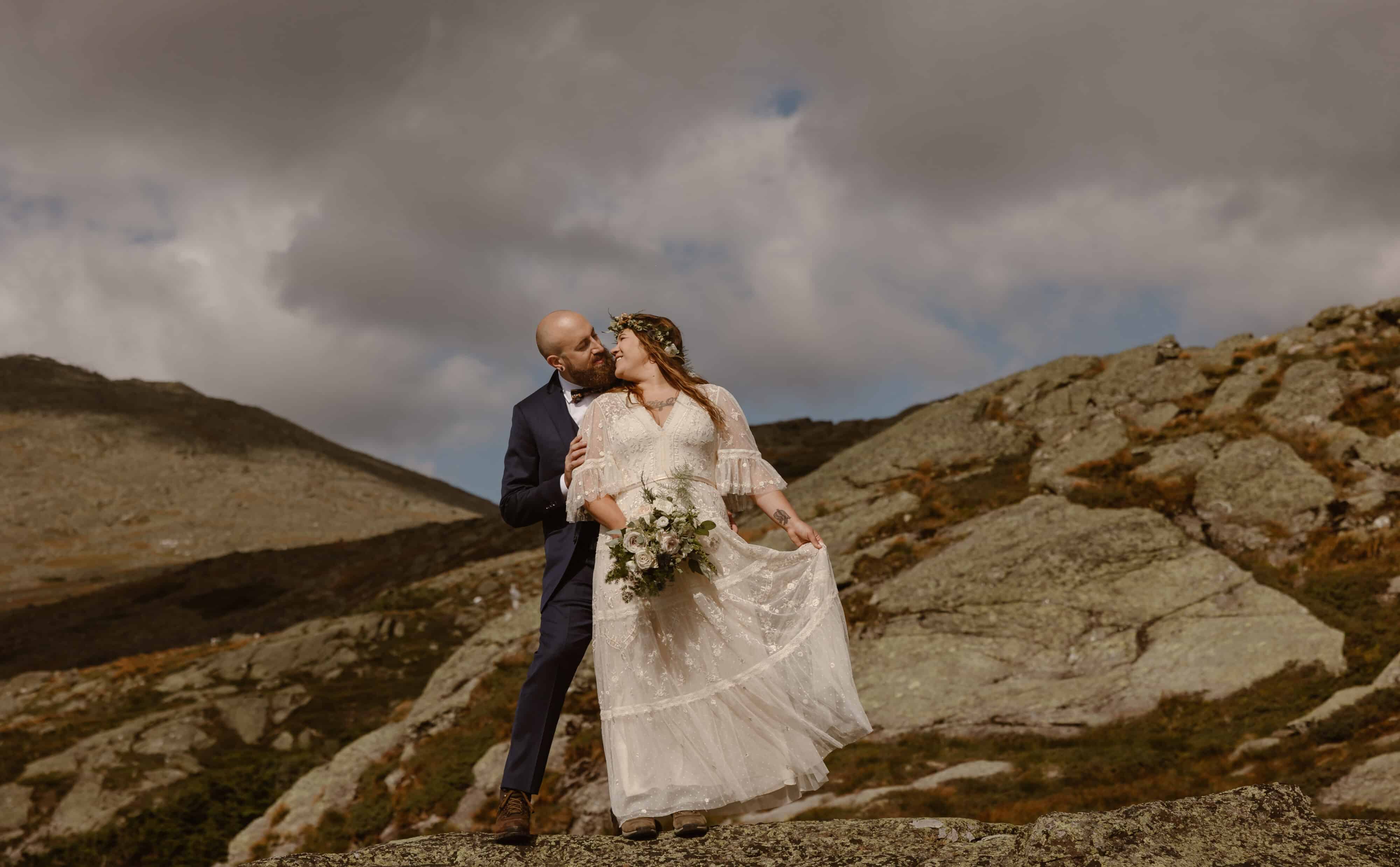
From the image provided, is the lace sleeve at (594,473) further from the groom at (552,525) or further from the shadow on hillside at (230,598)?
the shadow on hillside at (230,598)

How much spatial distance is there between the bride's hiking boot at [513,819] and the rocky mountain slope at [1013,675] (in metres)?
0.22

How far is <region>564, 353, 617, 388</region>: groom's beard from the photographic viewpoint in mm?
7367

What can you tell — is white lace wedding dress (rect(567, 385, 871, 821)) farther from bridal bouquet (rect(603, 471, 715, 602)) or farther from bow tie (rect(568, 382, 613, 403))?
bow tie (rect(568, 382, 613, 403))

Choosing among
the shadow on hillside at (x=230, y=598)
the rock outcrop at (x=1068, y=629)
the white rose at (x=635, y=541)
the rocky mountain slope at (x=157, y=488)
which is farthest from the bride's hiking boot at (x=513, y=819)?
the rocky mountain slope at (x=157, y=488)

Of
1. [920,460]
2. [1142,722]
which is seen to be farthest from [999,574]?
[920,460]

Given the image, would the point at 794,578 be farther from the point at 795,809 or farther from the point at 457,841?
the point at 795,809

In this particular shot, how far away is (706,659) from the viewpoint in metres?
6.77

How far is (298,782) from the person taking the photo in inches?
923

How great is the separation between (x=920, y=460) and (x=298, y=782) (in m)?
21.4

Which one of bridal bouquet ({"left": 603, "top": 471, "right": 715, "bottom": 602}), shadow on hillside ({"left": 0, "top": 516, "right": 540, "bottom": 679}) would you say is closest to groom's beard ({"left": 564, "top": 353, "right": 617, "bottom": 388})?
bridal bouquet ({"left": 603, "top": 471, "right": 715, "bottom": 602})

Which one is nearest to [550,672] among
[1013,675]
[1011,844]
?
[1011,844]

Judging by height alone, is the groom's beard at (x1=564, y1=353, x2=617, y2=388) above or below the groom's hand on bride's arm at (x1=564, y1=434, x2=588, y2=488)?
above

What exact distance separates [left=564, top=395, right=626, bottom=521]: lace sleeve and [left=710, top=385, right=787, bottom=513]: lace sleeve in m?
0.82

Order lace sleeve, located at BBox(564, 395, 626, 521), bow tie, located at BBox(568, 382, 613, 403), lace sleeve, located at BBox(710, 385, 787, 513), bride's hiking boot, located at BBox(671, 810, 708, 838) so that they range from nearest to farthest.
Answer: bride's hiking boot, located at BBox(671, 810, 708, 838) → lace sleeve, located at BBox(564, 395, 626, 521) → lace sleeve, located at BBox(710, 385, 787, 513) → bow tie, located at BBox(568, 382, 613, 403)
